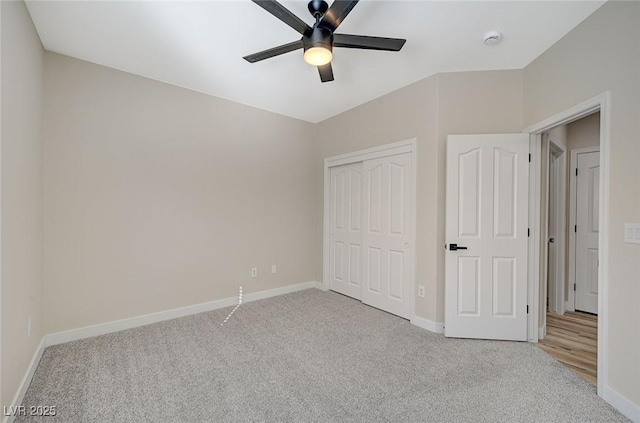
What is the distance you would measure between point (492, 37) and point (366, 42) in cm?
114

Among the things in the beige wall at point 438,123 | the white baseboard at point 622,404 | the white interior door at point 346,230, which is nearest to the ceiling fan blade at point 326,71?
the beige wall at point 438,123

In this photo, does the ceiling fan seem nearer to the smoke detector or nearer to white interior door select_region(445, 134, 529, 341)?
the smoke detector

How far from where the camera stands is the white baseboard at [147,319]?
263cm

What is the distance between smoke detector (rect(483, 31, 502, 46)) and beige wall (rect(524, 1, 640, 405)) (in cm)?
56

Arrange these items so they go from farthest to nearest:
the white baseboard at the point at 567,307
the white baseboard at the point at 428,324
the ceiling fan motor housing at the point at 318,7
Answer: the white baseboard at the point at 567,307 < the white baseboard at the point at 428,324 < the ceiling fan motor housing at the point at 318,7

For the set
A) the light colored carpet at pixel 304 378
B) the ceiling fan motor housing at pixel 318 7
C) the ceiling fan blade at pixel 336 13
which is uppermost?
the ceiling fan motor housing at pixel 318 7

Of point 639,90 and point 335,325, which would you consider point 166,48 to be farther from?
point 639,90

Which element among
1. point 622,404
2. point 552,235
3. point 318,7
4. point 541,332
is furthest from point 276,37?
point 552,235

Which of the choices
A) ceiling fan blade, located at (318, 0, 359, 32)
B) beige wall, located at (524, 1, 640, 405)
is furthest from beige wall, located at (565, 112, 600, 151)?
ceiling fan blade, located at (318, 0, 359, 32)

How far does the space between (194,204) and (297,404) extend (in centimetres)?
248

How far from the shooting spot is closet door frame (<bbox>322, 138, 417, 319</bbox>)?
3.16 meters

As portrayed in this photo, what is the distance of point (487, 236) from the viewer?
8.99ft

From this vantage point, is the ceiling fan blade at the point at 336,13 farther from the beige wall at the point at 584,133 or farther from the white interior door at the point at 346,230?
the beige wall at the point at 584,133

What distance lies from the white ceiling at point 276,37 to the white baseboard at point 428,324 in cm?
261
